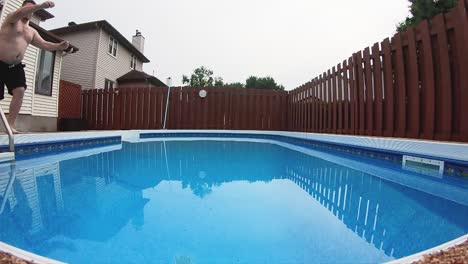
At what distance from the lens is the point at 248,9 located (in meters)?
11.9

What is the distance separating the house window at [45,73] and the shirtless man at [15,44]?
567 centimetres

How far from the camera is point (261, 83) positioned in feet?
142

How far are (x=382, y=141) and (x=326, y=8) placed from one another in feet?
21.7

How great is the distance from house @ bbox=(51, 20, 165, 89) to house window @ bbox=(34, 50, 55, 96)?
5.70 m

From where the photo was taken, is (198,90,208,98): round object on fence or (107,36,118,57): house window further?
(107,36,118,57): house window

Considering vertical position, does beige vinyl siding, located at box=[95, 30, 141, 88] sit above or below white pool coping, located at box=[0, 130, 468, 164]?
above

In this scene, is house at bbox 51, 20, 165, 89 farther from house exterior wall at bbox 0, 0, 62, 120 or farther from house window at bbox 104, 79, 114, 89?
house exterior wall at bbox 0, 0, 62, 120

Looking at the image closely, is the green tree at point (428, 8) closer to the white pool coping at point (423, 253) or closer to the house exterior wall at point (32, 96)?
the white pool coping at point (423, 253)

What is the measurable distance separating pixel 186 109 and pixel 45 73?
16.5ft

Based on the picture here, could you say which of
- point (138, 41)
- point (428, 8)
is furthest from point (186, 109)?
point (138, 41)

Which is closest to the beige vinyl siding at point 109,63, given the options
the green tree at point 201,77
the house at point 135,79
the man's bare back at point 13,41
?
the house at point 135,79

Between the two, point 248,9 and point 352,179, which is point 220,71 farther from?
point 352,179

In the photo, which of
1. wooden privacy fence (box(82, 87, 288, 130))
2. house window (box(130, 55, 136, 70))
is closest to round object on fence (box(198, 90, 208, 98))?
wooden privacy fence (box(82, 87, 288, 130))

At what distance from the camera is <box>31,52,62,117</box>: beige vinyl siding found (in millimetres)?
8142
